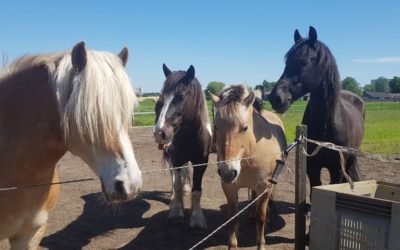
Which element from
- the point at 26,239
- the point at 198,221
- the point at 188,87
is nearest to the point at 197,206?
the point at 198,221

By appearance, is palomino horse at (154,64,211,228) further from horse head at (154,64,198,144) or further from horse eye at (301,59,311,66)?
horse eye at (301,59,311,66)

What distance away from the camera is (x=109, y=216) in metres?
5.93

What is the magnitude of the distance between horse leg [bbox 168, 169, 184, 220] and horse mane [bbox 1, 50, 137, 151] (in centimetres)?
387

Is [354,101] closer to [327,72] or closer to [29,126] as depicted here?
[327,72]

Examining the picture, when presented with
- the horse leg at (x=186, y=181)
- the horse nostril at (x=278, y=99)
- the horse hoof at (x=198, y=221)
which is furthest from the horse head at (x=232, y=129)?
the horse leg at (x=186, y=181)

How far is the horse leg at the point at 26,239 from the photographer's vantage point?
262cm

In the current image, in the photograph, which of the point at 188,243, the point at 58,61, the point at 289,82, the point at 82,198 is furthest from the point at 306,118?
the point at 82,198

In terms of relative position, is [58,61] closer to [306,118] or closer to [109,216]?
[306,118]

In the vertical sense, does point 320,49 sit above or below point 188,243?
above

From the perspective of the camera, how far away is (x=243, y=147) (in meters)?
4.11

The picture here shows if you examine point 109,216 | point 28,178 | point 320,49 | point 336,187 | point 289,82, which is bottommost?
point 109,216

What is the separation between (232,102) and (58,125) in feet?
7.40

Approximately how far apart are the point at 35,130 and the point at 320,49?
11.8 feet

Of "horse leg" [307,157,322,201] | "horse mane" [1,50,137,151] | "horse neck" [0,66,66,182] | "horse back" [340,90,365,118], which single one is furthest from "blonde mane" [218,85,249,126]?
"horse back" [340,90,365,118]
